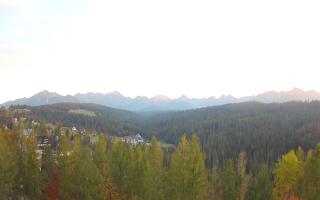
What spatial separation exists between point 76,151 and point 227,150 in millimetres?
125490

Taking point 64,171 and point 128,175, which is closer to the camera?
point 64,171

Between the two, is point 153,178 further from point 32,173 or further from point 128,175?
point 32,173

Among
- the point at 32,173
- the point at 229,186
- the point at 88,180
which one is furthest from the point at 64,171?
the point at 229,186

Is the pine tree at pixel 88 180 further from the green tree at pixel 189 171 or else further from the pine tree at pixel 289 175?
the pine tree at pixel 289 175

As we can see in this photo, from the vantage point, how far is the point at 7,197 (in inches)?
2181

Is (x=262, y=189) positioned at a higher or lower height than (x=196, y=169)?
lower

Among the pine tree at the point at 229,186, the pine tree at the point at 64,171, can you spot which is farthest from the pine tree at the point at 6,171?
the pine tree at the point at 229,186

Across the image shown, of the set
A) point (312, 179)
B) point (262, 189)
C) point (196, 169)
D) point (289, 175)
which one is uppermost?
point (196, 169)

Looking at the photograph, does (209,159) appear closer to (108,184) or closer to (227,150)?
(227,150)

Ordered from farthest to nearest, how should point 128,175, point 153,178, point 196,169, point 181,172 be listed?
point 128,175, point 153,178, point 181,172, point 196,169

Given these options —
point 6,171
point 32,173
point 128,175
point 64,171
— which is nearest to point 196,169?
point 128,175

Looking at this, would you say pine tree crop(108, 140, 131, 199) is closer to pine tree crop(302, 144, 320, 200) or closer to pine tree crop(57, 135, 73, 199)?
pine tree crop(57, 135, 73, 199)

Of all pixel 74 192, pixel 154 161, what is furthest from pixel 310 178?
pixel 74 192

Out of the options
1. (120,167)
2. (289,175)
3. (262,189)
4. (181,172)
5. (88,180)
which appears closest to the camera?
(88,180)
